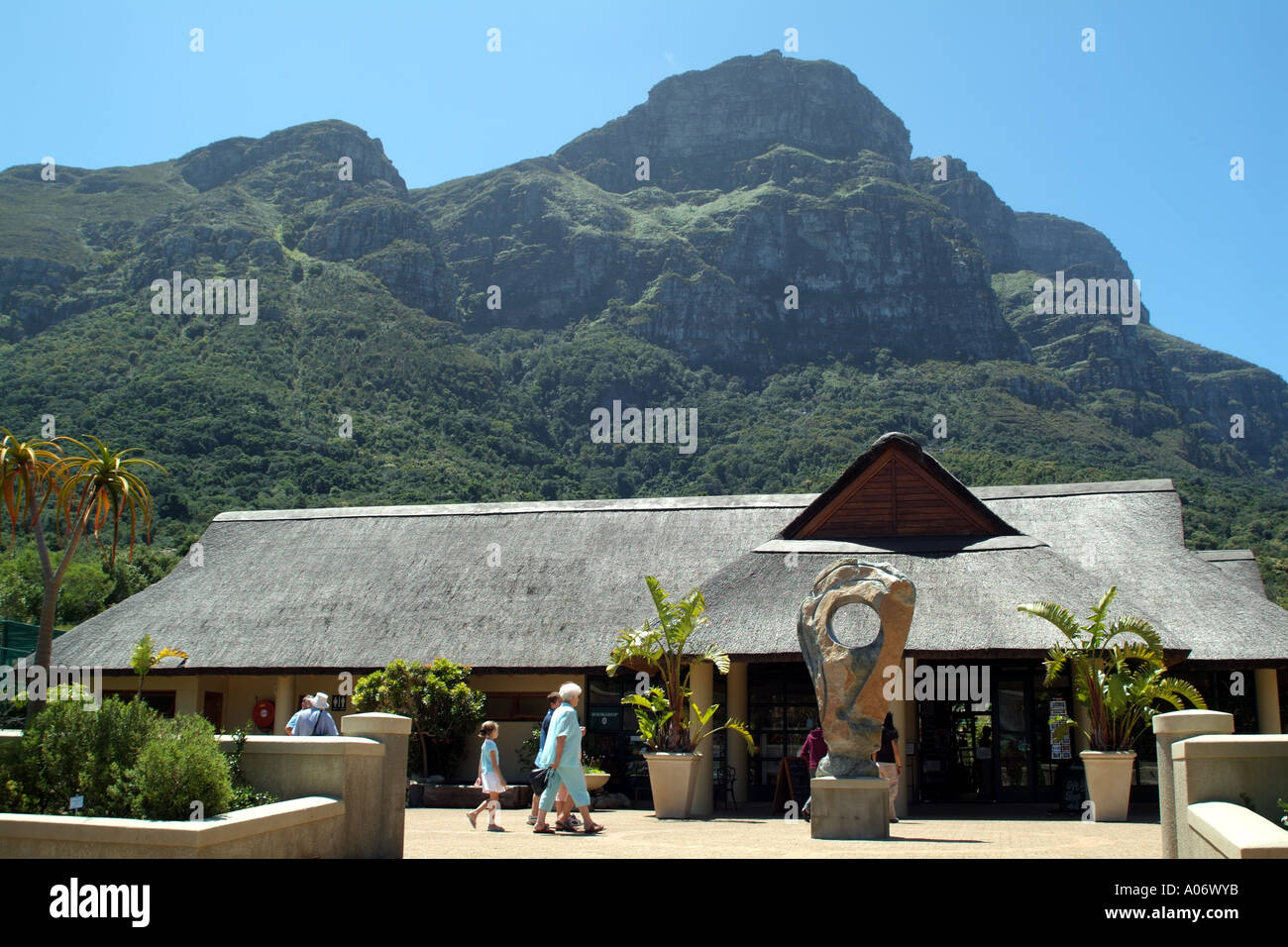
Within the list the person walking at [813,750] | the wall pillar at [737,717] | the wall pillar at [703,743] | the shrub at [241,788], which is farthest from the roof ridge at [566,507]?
the shrub at [241,788]

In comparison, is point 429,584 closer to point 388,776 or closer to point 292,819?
point 388,776

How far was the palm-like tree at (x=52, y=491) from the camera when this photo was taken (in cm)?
1500

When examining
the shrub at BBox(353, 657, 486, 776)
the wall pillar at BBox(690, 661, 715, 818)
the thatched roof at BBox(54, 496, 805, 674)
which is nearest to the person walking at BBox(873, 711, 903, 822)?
the wall pillar at BBox(690, 661, 715, 818)

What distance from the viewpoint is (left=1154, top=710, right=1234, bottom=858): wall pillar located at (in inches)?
389

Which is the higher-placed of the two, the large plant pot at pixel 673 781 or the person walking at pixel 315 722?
the person walking at pixel 315 722

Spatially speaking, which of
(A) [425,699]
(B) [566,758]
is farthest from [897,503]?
(B) [566,758]

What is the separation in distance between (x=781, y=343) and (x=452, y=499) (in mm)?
52978

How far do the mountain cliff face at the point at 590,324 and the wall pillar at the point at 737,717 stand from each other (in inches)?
1362

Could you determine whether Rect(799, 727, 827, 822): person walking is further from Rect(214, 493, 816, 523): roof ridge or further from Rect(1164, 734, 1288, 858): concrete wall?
Rect(214, 493, 816, 523): roof ridge

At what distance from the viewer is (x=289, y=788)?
33.5ft

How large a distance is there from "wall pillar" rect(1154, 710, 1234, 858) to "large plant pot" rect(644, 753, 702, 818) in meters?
7.31

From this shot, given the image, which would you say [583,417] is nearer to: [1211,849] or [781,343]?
[781,343]

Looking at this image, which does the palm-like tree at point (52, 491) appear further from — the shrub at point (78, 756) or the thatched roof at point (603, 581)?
the thatched roof at point (603, 581)

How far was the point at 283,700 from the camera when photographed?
23328 mm
